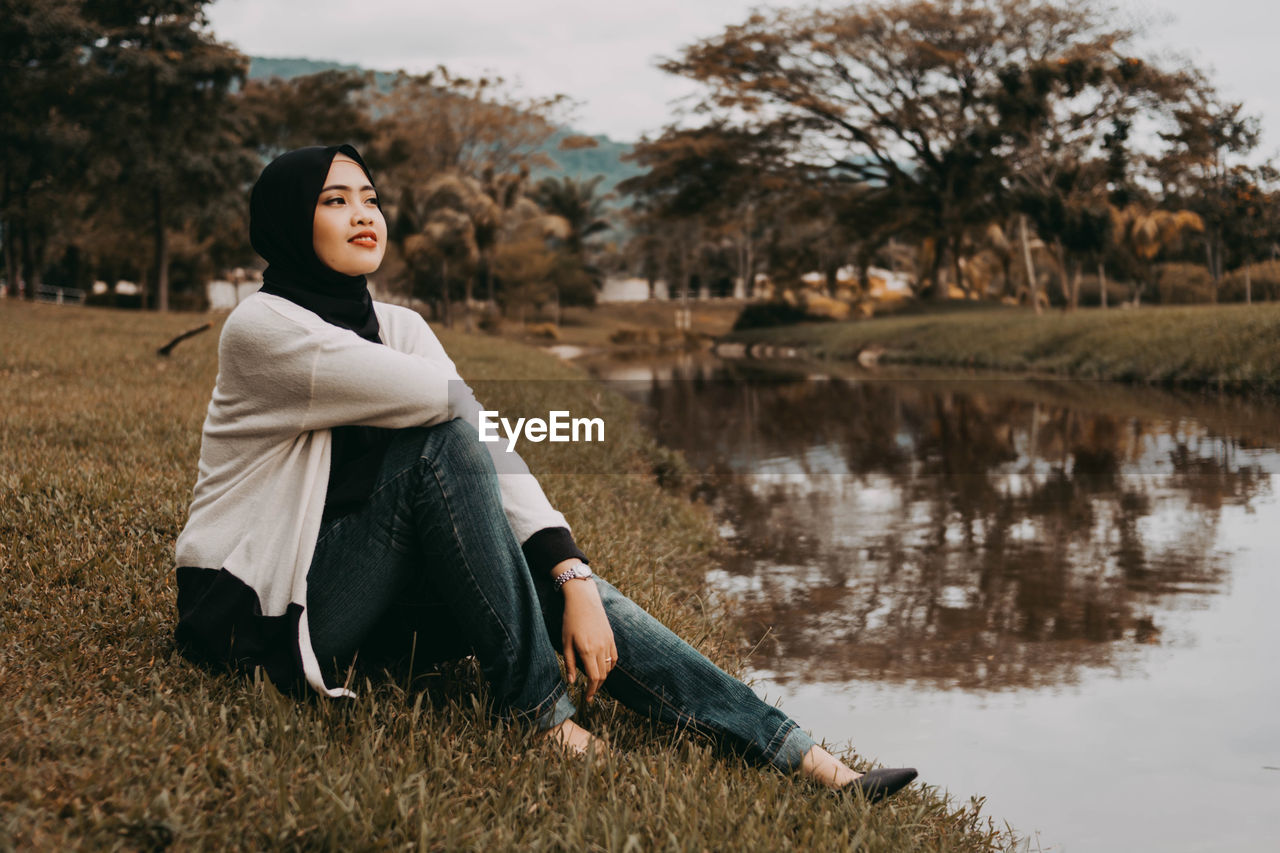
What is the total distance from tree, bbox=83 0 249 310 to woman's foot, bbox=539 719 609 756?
26783 millimetres

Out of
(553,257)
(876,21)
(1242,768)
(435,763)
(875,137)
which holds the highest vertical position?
(876,21)

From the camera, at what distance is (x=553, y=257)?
134 ft

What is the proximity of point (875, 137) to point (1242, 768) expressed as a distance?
1275 inches

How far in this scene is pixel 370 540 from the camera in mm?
2305

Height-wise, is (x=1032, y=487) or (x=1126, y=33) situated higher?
(x=1126, y=33)

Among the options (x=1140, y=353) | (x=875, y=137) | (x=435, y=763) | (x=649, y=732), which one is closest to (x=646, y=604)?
(x=649, y=732)

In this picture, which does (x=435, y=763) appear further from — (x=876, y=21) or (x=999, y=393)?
(x=876, y=21)

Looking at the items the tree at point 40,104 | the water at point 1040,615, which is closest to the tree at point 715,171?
the tree at point 40,104

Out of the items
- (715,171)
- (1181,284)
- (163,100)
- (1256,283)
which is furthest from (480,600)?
(1181,284)

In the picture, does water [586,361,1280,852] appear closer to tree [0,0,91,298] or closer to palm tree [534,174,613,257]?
tree [0,0,91,298]

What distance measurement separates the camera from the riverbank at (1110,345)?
13.4 meters

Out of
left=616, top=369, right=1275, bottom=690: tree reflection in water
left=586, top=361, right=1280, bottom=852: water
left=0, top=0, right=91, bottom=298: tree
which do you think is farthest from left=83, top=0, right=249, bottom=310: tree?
left=586, top=361, right=1280, bottom=852: water

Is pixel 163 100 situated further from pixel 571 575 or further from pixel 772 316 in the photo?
pixel 571 575

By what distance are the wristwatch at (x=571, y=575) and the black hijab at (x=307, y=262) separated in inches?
18.1
